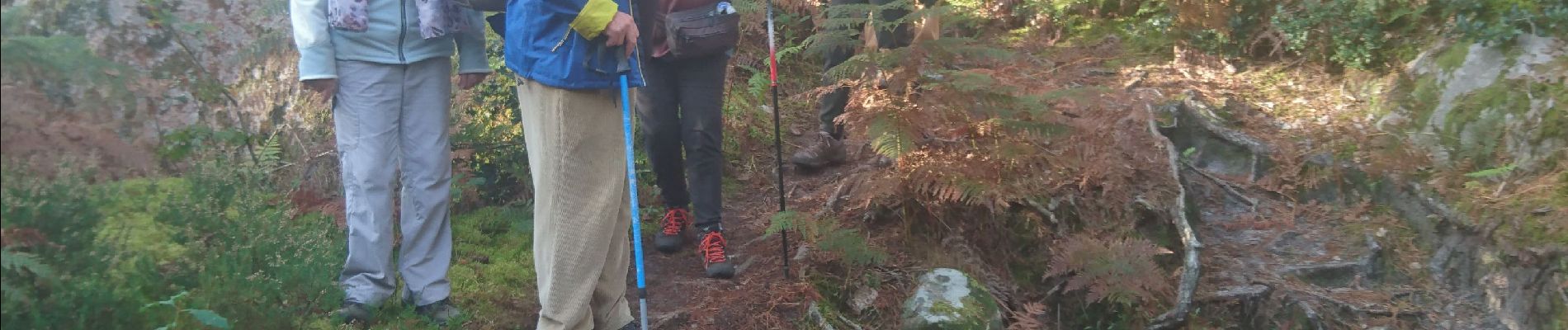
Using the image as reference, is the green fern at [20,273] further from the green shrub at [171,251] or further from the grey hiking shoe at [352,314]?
the grey hiking shoe at [352,314]

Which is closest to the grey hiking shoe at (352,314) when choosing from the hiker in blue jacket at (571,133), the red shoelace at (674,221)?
the hiker in blue jacket at (571,133)

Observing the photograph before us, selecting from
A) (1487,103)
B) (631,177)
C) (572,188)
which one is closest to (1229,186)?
(1487,103)

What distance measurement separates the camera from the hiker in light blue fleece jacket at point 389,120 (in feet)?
12.8

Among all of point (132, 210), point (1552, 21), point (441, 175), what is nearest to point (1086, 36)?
point (1552, 21)

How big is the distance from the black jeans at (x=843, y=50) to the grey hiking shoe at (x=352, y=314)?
2457 mm

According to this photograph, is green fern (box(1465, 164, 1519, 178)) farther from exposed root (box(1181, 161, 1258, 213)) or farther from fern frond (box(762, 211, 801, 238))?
fern frond (box(762, 211, 801, 238))

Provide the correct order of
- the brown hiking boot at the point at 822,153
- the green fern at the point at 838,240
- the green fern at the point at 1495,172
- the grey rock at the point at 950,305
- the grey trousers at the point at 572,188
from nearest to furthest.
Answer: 1. the grey trousers at the point at 572,188
2. the grey rock at the point at 950,305
3. the green fern at the point at 838,240
4. the green fern at the point at 1495,172
5. the brown hiking boot at the point at 822,153

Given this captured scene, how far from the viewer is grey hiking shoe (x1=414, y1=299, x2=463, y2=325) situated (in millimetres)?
4188

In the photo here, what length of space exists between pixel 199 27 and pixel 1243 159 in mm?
5987

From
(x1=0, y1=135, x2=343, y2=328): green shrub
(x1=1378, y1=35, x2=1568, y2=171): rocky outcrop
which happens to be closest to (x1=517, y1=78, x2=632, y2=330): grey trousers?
(x1=0, y1=135, x2=343, y2=328): green shrub

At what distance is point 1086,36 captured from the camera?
30.7 feet

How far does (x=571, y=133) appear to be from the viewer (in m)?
3.67

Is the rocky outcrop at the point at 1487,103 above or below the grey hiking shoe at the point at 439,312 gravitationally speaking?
above

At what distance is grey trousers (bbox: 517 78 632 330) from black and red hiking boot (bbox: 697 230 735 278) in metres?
1.20
